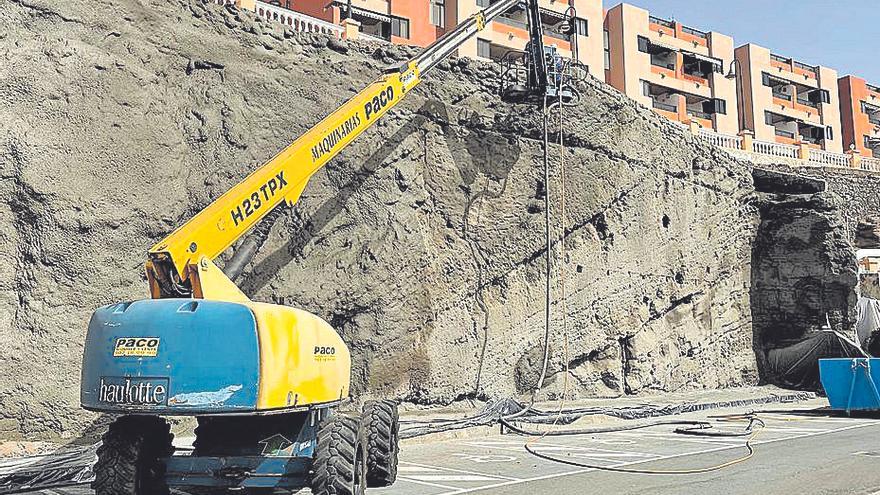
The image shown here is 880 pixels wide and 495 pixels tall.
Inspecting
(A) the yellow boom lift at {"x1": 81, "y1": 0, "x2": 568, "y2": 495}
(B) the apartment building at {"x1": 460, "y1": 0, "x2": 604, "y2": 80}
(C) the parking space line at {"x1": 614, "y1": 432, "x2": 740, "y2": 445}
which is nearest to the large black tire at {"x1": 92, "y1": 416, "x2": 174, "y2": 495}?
(A) the yellow boom lift at {"x1": 81, "y1": 0, "x2": 568, "y2": 495}

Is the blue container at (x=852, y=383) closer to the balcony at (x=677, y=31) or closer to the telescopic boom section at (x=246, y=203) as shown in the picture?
the telescopic boom section at (x=246, y=203)

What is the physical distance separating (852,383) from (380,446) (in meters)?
12.8

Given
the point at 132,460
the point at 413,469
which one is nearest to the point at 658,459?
the point at 413,469

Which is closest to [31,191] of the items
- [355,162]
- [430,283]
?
[355,162]

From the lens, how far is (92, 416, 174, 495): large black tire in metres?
7.36

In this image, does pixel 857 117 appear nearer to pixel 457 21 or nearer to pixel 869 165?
pixel 869 165

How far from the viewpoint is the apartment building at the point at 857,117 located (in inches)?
2418

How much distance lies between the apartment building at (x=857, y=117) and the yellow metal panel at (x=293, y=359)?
61706 millimetres

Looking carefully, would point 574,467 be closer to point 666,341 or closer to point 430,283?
point 430,283

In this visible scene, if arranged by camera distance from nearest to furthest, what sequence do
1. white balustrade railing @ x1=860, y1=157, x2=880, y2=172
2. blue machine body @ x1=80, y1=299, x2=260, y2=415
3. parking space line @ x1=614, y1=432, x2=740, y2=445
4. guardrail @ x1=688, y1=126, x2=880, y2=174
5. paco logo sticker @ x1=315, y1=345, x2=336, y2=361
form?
blue machine body @ x1=80, y1=299, x2=260, y2=415
paco logo sticker @ x1=315, y1=345, x2=336, y2=361
parking space line @ x1=614, y1=432, x2=740, y2=445
guardrail @ x1=688, y1=126, x2=880, y2=174
white balustrade railing @ x1=860, y1=157, x2=880, y2=172

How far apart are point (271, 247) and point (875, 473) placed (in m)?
9.98

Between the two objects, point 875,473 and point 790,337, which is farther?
point 790,337

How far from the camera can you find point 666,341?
68.8ft

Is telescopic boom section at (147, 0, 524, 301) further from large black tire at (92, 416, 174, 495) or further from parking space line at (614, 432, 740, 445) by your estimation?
parking space line at (614, 432, 740, 445)
